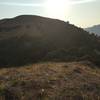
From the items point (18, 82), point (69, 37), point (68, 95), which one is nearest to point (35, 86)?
point (18, 82)

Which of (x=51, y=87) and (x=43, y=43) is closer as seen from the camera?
(x=51, y=87)

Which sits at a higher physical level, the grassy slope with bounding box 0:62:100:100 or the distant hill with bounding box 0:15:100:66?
the grassy slope with bounding box 0:62:100:100

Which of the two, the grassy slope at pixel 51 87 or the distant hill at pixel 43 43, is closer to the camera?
the grassy slope at pixel 51 87

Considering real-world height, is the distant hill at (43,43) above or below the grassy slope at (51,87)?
below

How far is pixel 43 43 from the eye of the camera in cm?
4841

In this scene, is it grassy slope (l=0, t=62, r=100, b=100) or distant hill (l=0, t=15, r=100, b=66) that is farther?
distant hill (l=0, t=15, r=100, b=66)

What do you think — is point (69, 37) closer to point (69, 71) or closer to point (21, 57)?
point (21, 57)

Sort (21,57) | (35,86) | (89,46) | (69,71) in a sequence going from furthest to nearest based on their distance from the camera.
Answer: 1. (89,46)
2. (21,57)
3. (69,71)
4. (35,86)

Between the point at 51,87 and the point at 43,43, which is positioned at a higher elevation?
the point at 51,87

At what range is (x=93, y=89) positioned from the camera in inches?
735

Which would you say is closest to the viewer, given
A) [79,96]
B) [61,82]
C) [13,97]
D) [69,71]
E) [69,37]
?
[13,97]

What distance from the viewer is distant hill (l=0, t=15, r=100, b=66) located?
40312 mm

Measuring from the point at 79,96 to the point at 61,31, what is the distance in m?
39.8

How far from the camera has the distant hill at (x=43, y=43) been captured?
40.3 m
